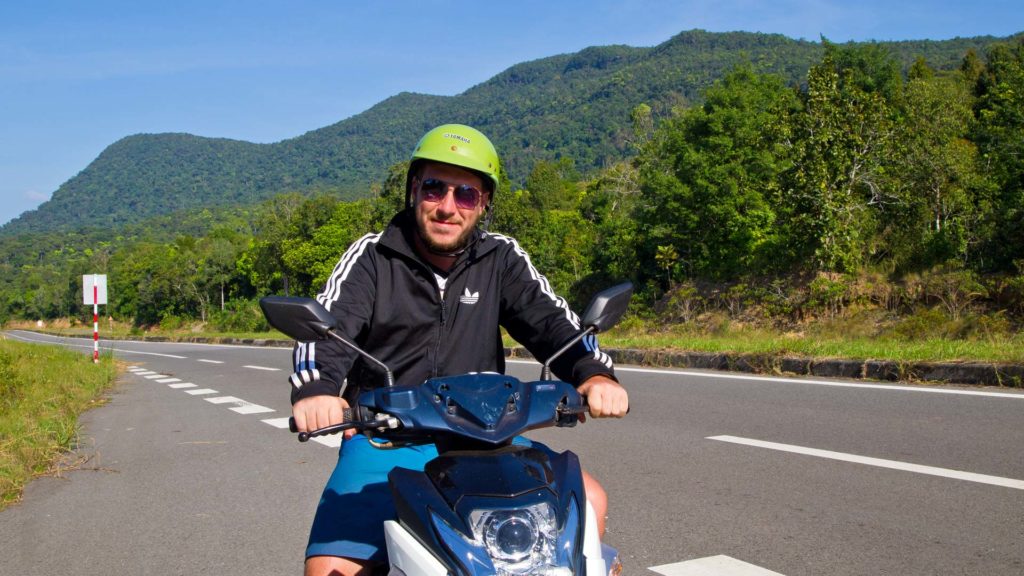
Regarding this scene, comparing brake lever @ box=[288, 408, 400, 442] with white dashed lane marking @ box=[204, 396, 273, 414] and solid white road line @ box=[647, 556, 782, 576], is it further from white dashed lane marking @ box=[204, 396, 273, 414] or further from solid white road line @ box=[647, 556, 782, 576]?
white dashed lane marking @ box=[204, 396, 273, 414]

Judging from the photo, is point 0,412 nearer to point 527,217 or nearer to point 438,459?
point 438,459

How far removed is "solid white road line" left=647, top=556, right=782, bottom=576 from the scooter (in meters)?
1.93

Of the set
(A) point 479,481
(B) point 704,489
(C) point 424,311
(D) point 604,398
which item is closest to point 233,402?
(B) point 704,489

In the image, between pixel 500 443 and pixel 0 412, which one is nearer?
pixel 500 443

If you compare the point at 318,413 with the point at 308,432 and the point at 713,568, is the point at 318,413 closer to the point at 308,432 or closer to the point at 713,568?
the point at 308,432

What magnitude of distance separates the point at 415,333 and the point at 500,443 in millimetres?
978

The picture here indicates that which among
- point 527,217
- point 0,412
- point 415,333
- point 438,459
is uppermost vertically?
point 527,217

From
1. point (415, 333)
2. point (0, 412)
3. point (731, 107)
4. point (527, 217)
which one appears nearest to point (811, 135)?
point (731, 107)

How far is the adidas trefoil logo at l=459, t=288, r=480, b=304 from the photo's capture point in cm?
298

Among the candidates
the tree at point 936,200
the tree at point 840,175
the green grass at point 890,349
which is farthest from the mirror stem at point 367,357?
the tree at point 840,175

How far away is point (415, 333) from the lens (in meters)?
2.94

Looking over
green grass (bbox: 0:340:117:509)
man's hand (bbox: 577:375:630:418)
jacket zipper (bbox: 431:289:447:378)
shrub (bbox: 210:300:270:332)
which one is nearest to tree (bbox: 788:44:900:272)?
green grass (bbox: 0:340:117:509)

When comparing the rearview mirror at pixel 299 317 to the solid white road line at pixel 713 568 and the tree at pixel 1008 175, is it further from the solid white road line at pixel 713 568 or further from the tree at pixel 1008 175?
the tree at pixel 1008 175

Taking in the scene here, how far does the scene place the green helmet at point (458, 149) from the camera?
2770 millimetres
